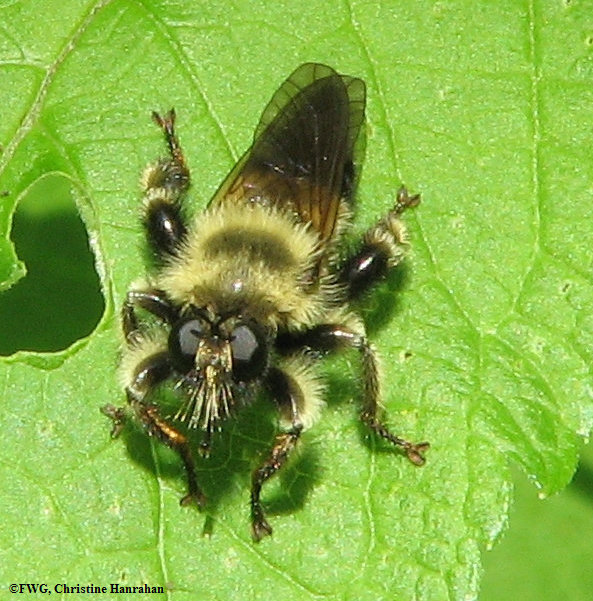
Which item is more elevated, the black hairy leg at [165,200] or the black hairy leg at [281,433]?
the black hairy leg at [165,200]

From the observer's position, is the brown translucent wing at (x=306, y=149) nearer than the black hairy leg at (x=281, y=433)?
No

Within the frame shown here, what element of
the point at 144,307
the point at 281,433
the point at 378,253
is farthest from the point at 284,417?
the point at 378,253

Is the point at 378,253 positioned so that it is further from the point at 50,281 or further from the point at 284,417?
the point at 50,281

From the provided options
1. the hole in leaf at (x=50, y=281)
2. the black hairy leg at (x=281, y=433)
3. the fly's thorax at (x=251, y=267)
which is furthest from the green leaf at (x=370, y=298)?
the hole in leaf at (x=50, y=281)

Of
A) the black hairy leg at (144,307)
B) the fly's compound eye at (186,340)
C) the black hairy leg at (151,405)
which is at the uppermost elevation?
the fly's compound eye at (186,340)

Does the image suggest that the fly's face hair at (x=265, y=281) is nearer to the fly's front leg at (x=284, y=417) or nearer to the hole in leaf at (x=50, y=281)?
the fly's front leg at (x=284, y=417)
